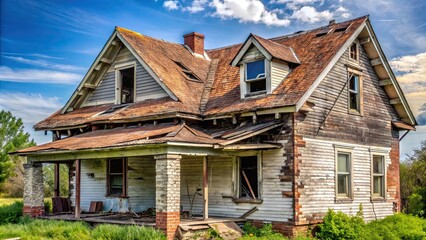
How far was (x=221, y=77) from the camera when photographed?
21.3 m

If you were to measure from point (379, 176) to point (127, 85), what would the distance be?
10898 mm

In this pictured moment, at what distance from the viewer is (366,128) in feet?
66.0

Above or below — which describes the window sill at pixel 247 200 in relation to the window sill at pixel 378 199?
above

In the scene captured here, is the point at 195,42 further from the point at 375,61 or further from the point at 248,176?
the point at 248,176

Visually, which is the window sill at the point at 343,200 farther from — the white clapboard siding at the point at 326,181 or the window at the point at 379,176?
the window at the point at 379,176

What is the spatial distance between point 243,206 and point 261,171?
1.29 metres

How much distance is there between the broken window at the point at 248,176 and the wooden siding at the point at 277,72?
253 cm

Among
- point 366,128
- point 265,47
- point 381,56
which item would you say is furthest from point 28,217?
point 381,56

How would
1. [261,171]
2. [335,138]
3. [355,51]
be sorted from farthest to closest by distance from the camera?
[355,51]
[335,138]
[261,171]

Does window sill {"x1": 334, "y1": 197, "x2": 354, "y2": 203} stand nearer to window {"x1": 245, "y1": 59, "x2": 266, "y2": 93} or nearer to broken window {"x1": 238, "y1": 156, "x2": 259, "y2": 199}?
broken window {"x1": 238, "y1": 156, "x2": 259, "y2": 199}

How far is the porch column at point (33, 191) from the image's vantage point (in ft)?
64.4

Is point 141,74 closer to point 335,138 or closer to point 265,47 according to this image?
point 265,47

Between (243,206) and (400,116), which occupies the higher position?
(400,116)

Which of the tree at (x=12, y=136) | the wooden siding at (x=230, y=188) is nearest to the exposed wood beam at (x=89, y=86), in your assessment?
the wooden siding at (x=230, y=188)
